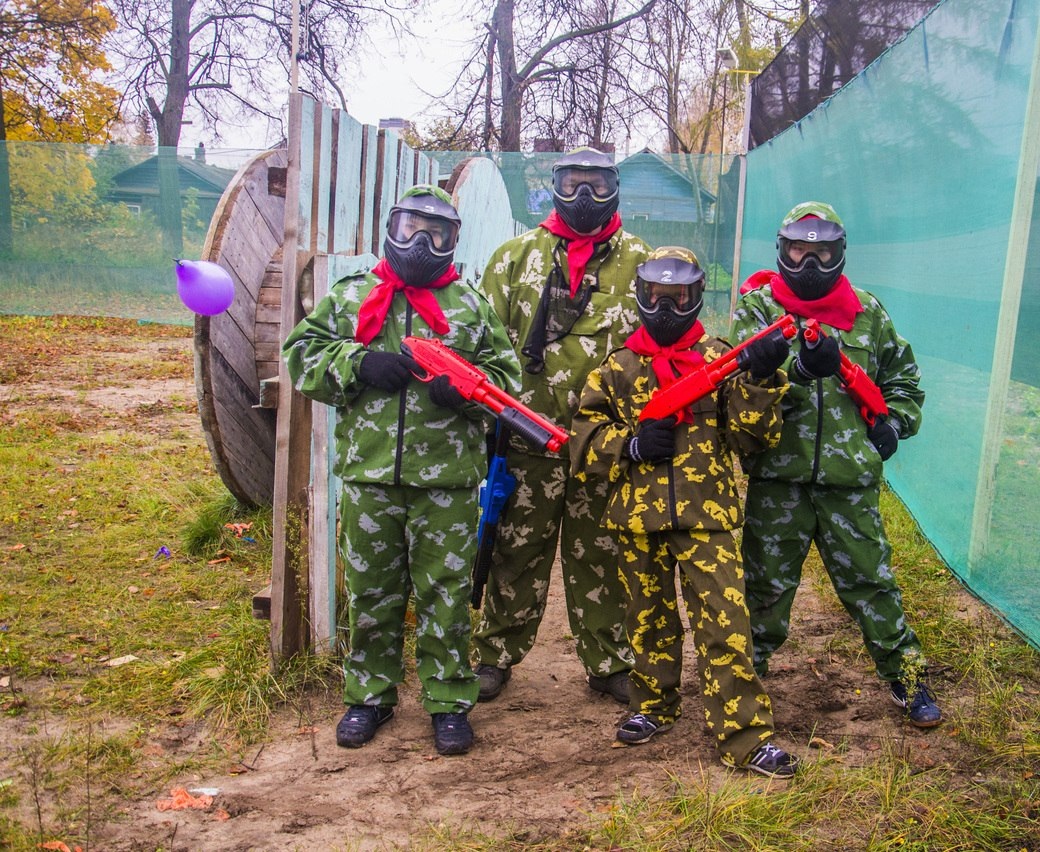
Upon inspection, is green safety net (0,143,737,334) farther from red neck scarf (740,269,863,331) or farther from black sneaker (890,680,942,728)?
black sneaker (890,680,942,728)

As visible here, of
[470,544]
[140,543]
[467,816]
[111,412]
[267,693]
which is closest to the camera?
[467,816]

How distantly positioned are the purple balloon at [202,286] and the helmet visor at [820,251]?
7.62 ft

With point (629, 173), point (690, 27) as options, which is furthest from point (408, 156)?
point (690, 27)

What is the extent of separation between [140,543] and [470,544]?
3135 millimetres

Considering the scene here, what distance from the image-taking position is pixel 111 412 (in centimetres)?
971

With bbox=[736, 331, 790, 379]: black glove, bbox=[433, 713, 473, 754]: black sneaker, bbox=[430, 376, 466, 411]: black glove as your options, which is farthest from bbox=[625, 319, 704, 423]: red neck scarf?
bbox=[433, 713, 473, 754]: black sneaker

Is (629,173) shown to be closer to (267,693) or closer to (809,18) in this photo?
(809,18)

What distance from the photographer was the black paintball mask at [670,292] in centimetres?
352

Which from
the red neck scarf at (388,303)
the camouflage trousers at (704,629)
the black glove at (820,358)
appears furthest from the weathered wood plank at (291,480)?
the black glove at (820,358)

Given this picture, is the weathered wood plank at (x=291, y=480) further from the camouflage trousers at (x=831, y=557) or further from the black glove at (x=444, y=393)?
the camouflage trousers at (x=831, y=557)

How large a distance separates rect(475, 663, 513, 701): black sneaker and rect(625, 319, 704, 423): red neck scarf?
1.46 meters

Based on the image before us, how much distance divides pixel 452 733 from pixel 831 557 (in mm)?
1624

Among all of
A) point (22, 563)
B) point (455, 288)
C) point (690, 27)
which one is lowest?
point (22, 563)

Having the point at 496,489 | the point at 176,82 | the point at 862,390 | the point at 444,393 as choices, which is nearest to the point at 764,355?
the point at 862,390
